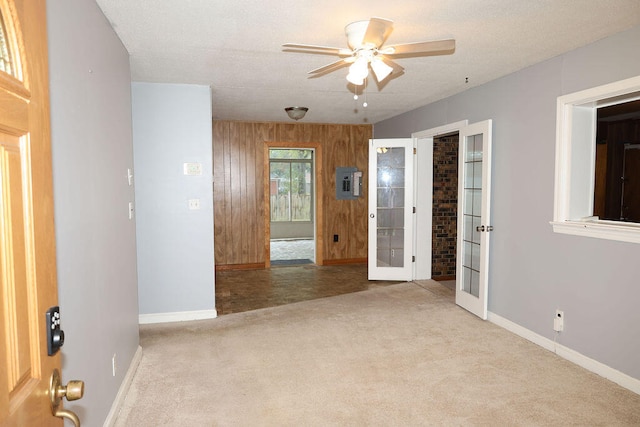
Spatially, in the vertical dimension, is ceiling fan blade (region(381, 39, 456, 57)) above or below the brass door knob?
above

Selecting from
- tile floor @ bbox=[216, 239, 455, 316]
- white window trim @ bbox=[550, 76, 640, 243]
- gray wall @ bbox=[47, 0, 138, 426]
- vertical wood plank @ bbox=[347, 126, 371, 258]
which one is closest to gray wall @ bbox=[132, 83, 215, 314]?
tile floor @ bbox=[216, 239, 455, 316]

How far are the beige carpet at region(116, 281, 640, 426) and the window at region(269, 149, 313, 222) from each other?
6.80 m

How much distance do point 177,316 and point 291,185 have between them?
23.1 ft

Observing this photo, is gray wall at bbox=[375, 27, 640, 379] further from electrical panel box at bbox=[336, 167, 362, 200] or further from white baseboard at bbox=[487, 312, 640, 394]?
electrical panel box at bbox=[336, 167, 362, 200]

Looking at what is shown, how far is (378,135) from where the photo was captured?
755 cm

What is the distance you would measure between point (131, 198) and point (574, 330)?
3.63m

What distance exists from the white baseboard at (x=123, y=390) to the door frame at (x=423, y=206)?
3.99m

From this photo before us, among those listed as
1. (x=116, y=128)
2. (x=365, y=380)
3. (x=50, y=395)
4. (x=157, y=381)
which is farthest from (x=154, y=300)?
(x=50, y=395)

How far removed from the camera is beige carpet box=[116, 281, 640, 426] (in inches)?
104

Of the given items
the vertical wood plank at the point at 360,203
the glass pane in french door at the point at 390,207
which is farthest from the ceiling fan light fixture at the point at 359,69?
the vertical wood plank at the point at 360,203

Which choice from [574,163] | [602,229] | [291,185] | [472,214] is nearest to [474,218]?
[472,214]

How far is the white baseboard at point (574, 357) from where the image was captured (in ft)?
9.69

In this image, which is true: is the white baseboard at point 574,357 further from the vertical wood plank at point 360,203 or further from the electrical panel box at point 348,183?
the electrical panel box at point 348,183

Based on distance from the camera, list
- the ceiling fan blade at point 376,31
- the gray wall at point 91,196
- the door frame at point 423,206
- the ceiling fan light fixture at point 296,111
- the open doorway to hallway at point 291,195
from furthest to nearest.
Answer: the open doorway to hallway at point 291,195 < the door frame at point 423,206 < the ceiling fan light fixture at point 296,111 < the ceiling fan blade at point 376,31 < the gray wall at point 91,196
